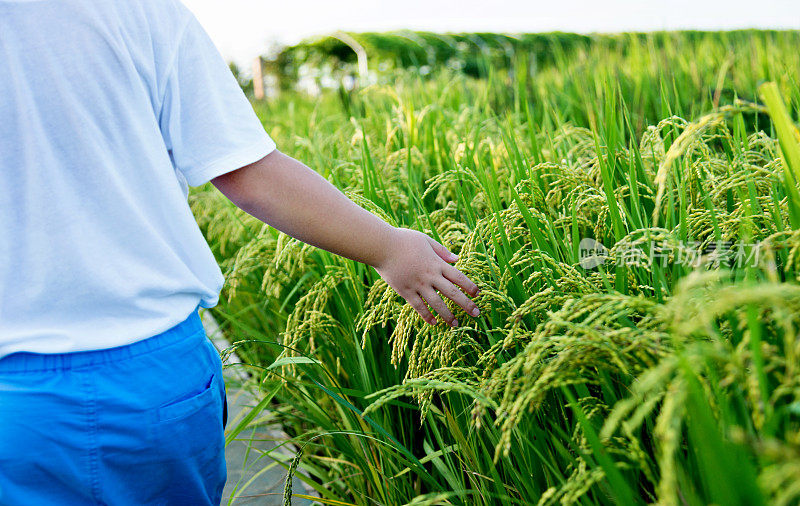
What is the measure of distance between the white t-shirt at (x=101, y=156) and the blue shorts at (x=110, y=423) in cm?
5

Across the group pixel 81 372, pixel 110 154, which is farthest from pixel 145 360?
pixel 110 154

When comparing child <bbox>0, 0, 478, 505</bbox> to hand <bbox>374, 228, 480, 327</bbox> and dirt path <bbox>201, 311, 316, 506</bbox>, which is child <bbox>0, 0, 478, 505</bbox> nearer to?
hand <bbox>374, 228, 480, 327</bbox>

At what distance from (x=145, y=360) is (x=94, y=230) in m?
0.26

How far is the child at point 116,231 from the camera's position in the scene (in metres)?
1.10

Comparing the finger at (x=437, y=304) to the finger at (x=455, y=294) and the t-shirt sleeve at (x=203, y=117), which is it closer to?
the finger at (x=455, y=294)

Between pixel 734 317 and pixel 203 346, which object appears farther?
pixel 203 346

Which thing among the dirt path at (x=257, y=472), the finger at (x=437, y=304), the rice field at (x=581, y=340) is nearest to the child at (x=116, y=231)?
the finger at (x=437, y=304)

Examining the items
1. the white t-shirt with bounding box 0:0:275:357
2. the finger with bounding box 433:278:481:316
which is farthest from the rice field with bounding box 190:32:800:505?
the white t-shirt with bounding box 0:0:275:357

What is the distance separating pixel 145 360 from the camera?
119 cm

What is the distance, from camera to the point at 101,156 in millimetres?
1138

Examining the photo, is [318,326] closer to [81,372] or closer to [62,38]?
[81,372]

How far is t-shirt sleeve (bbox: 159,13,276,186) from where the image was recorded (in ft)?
3.99

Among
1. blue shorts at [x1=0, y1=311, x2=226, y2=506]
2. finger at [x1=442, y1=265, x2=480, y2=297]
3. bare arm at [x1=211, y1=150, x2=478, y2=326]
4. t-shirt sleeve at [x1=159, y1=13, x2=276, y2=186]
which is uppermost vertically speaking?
t-shirt sleeve at [x1=159, y1=13, x2=276, y2=186]

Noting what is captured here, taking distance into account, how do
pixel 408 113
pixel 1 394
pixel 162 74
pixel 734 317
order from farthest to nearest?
pixel 408 113 → pixel 162 74 → pixel 1 394 → pixel 734 317
